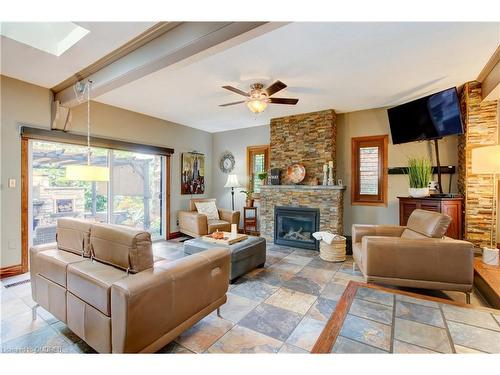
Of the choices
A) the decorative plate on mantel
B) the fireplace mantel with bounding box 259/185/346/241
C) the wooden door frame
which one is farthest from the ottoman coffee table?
the wooden door frame

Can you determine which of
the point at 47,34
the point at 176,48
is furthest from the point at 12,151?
the point at 176,48

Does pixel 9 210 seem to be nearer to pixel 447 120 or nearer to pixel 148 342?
pixel 148 342

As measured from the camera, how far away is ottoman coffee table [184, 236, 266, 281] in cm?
294

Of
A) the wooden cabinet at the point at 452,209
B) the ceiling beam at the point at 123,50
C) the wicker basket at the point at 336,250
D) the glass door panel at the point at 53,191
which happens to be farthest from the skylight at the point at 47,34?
the wooden cabinet at the point at 452,209

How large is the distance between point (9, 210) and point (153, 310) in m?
3.12

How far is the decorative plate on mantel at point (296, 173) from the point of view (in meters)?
4.61

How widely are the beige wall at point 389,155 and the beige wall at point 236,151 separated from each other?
1.77 m

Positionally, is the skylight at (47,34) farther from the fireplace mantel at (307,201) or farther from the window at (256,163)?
the window at (256,163)

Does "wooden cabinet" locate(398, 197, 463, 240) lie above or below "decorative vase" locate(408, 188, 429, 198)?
below

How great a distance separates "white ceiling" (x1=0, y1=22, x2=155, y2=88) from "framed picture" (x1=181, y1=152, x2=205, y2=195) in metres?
2.81

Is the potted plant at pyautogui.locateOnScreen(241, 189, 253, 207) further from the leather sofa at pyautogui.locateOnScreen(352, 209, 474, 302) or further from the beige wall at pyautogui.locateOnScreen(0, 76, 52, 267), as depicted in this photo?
the beige wall at pyautogui.locateOnScreen(0, 76, 52, 267)

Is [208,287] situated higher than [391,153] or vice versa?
[391,153]

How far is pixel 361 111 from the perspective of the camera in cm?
446
